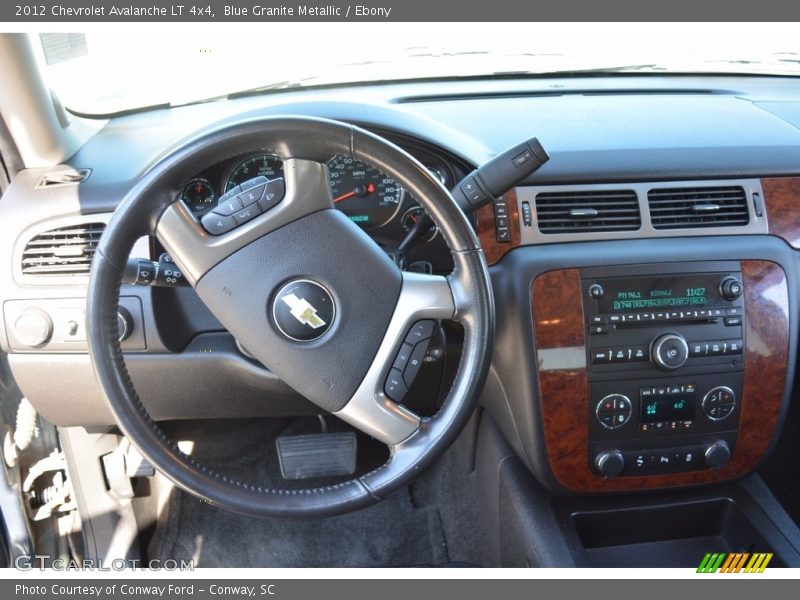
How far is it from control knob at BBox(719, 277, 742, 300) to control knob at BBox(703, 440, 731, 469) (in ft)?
1.16

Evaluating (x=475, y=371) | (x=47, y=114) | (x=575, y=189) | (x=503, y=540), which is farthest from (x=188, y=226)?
(x=503, y=540)

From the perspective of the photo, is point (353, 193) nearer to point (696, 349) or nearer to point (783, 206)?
point (696, 349)

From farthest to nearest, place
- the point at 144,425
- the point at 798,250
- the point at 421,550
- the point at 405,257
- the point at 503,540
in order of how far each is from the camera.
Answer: the point at 421,550, the point at 503,540, the point at 798,250, the point at 405,257, the point at 144,425

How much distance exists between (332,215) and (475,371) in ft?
1.22

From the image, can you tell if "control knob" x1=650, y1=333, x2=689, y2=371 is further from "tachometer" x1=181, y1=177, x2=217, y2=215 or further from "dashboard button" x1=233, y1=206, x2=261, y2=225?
"tachometer" x1=181, y1=177, x2=217, y2=215

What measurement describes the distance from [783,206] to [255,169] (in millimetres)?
1254

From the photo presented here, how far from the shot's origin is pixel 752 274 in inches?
68.2

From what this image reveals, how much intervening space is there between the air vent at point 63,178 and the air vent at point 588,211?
106 centimetres

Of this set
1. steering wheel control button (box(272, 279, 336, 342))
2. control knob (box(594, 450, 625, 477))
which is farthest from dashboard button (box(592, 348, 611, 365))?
steering wheel control button (box(272, 279, 336, 342))

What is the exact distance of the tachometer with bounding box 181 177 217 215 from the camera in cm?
171

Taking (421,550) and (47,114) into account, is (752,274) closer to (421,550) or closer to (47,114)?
(421,550)

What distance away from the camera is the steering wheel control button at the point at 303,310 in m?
1.31

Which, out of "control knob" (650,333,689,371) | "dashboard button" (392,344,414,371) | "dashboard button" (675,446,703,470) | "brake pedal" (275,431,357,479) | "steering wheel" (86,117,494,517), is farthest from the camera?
"brake pedal" (275,431,357,479)

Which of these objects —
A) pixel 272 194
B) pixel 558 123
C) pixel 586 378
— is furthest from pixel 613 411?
pixel 272 194
